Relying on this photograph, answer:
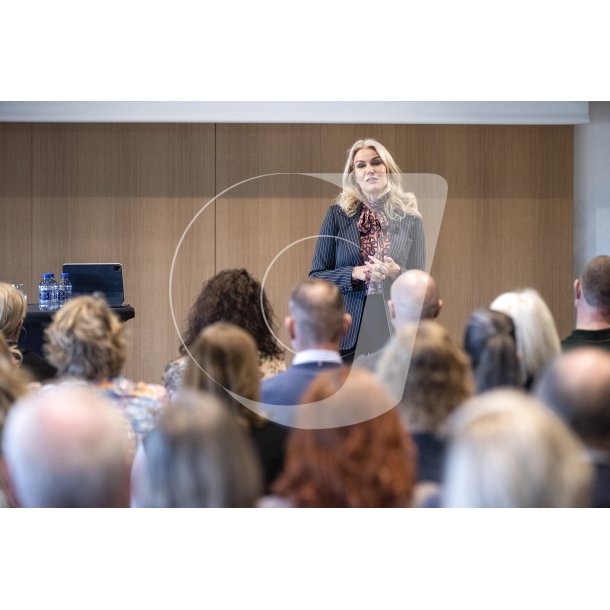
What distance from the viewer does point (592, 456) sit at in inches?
78.1

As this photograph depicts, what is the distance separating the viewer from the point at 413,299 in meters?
2.09

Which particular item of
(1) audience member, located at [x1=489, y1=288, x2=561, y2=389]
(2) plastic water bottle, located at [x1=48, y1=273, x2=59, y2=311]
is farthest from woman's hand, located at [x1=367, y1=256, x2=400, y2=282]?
(2) plastic water bottle, located at [x1=48, y1=273, x2=59, y2=311]

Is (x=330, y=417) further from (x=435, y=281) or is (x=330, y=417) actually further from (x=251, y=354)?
(x=435, y=281)

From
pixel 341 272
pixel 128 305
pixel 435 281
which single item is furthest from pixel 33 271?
pixel 435 281

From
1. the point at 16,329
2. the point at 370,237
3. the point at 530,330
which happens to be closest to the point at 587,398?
the point at 530,330

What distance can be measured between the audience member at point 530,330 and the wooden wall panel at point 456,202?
21mm

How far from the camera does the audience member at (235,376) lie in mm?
1990

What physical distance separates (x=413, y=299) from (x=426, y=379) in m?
0.18

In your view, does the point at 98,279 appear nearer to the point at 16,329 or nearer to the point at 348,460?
the point at 16,329

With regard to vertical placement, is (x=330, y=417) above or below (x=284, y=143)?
below

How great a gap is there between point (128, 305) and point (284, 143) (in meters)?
0.50
